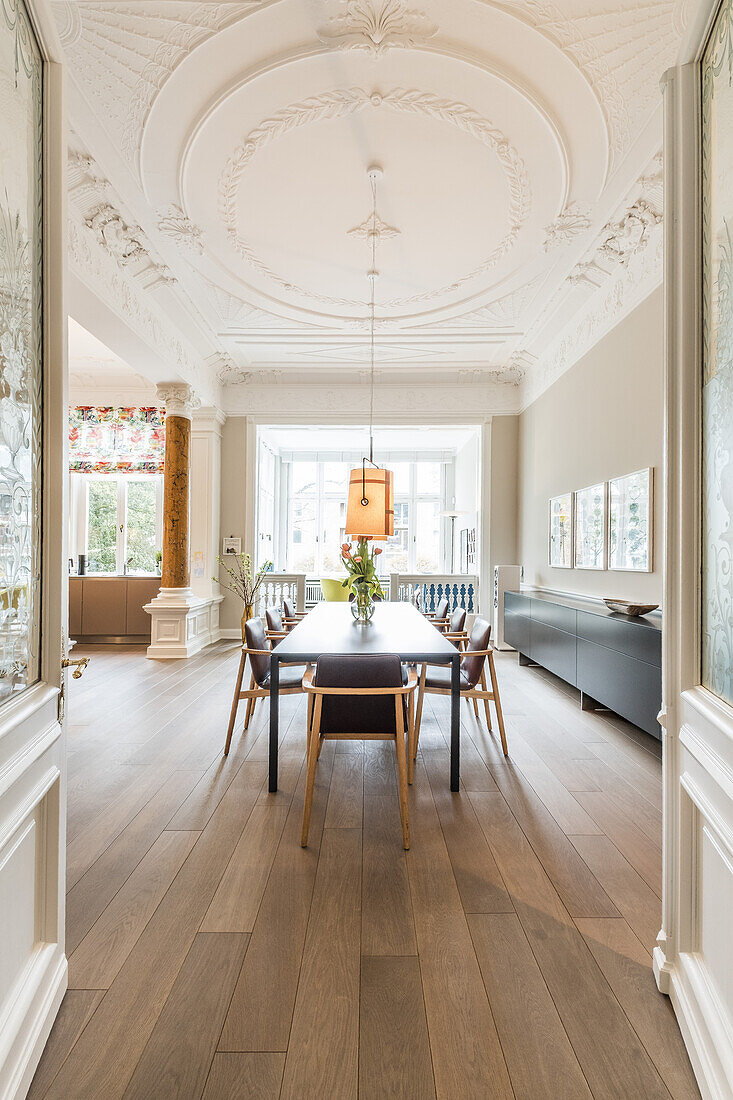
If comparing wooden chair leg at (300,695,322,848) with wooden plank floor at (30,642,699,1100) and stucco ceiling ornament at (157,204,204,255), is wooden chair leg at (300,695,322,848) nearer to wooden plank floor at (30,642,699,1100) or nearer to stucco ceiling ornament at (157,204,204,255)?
wooden plank floor at (30,642,699,1100)

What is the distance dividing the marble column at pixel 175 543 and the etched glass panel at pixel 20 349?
5709 mm

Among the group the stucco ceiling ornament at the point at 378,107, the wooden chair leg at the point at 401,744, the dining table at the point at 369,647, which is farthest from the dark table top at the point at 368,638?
the stucco ceiling ornament at the point at 378,107

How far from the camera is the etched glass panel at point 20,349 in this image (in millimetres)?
1382

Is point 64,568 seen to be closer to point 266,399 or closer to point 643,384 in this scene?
point 643,384

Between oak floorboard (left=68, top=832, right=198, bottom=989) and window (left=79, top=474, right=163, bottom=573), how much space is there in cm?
699

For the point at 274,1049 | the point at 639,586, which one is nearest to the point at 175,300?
the point at 639,586

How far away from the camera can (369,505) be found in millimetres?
4246

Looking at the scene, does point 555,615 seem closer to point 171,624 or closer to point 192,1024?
point 171,624

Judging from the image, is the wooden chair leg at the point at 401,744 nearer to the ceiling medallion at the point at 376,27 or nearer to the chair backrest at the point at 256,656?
the chair backrest at the point at 256,656

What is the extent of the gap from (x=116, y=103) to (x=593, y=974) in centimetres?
436

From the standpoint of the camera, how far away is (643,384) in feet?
15.3

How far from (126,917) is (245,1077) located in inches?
32.3

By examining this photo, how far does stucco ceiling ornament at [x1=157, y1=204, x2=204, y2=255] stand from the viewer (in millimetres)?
4496

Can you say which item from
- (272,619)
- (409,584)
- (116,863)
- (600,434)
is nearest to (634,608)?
(600,434)
